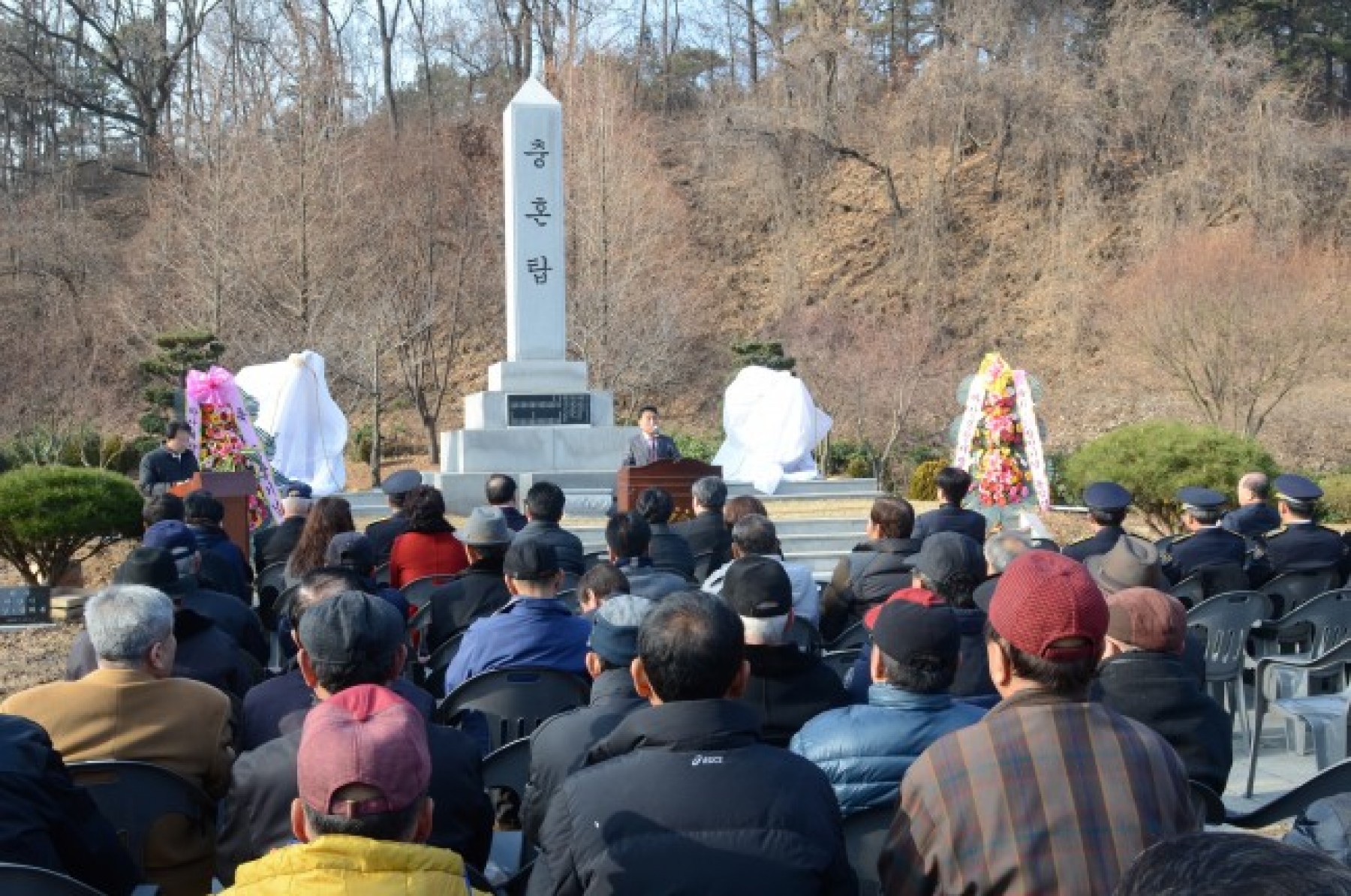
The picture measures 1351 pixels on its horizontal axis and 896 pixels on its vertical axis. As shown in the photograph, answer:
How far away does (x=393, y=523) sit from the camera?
8617 millimetres

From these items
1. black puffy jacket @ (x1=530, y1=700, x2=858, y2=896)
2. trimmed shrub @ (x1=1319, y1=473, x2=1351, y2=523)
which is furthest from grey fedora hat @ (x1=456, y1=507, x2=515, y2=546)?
trimmed shrub @ (x1=1319, y1=473, x2=1351, y2=523)

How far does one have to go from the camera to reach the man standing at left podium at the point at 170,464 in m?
12.0

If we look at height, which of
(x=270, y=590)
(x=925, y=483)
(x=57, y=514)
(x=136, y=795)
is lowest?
(x=925, y=483)

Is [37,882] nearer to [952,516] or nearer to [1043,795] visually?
[1043,795]

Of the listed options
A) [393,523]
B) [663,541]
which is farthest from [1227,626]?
[393,523]

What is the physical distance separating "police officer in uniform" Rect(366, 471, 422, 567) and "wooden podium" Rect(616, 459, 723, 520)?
4669 millimetres

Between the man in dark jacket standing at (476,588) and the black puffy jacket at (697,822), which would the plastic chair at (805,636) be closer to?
the man in dark jacket standing at (476,588)

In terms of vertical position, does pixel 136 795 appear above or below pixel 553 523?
below

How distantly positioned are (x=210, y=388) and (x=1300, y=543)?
1016cm

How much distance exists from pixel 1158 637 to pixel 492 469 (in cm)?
1416

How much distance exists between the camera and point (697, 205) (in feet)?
142

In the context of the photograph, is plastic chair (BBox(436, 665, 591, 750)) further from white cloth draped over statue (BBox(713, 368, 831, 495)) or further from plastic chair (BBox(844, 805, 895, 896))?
white cloth draped over statue (BBox(713, 368, 831, 495))

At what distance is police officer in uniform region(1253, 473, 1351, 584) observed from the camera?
7.97 metres

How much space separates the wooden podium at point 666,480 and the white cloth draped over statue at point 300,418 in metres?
4.84
